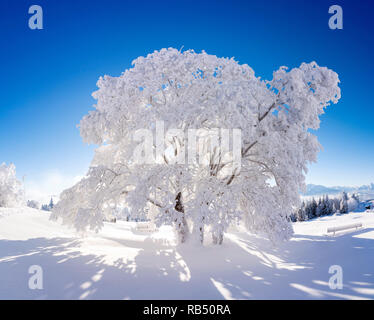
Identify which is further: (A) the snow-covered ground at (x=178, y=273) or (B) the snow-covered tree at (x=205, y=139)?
(B) the snow-covered tree at (x=205, y=139)

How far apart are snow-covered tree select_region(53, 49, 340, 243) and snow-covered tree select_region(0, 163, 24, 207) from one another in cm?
3115

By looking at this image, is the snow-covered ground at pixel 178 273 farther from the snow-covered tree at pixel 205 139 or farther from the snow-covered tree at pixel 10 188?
the snow-covered tree at pixel 10 188

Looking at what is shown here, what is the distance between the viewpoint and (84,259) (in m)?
7.16

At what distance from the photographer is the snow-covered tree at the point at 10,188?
30938 millimetres

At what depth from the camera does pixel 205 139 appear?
997cm

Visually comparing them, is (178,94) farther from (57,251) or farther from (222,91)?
(57,251)

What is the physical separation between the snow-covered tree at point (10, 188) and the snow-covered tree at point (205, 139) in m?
31.2

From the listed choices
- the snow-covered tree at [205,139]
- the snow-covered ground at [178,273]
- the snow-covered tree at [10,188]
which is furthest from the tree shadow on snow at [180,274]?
the snow-covered tree at [10,188]

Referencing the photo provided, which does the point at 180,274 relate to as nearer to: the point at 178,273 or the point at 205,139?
the point at 178,273

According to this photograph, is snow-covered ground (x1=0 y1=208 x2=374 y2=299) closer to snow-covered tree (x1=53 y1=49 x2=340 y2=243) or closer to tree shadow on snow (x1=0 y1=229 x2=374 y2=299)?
tree shadow on snow (x1=0 y1=229 x2=374 y2=299)

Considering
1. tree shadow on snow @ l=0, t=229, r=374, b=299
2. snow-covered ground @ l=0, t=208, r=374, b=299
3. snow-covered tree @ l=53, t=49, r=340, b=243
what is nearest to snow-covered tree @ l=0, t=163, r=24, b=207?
snow-covered ground @ l=0, t=208, r=374, b=299

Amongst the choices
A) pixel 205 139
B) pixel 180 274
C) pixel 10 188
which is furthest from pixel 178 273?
pixel 10 188

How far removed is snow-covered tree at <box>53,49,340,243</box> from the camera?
26.2ft
